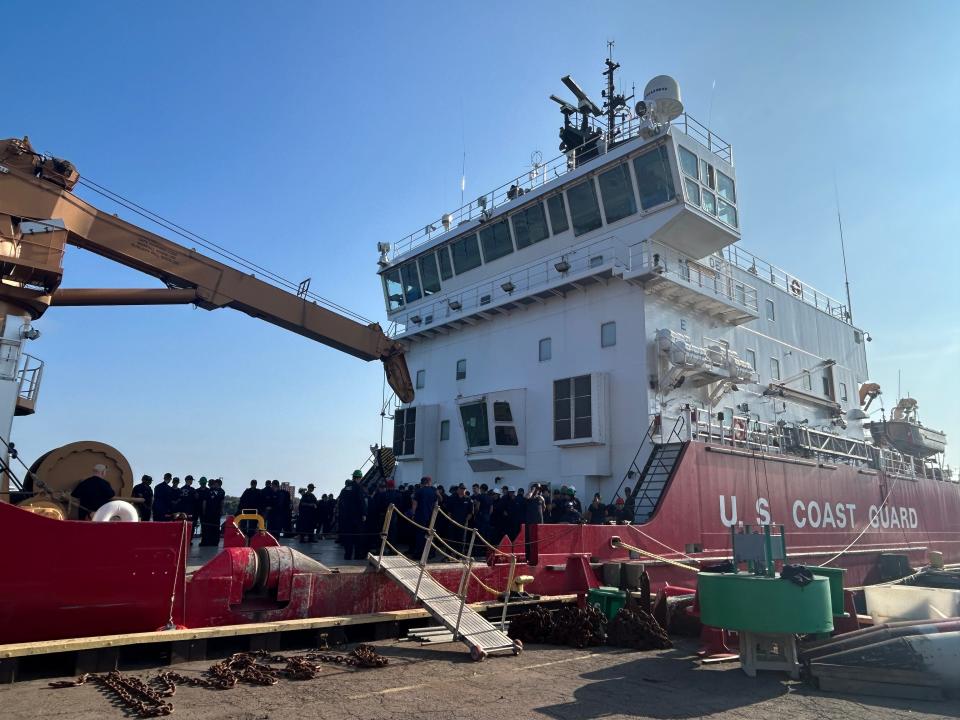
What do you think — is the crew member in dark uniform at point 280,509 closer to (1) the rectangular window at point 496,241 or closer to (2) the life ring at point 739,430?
(1) the rectangular window at point 496,241

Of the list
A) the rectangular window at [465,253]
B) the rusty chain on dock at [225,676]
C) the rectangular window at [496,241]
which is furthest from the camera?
the rectangular window at [465,253]

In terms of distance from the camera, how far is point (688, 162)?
623 inches

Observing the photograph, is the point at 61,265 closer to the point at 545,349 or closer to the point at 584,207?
the point at 545,349

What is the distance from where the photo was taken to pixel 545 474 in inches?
623

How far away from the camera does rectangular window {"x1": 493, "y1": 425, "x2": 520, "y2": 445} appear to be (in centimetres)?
1625

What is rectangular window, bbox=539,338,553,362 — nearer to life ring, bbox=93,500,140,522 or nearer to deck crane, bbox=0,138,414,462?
deck crane, bbox=0,138,414,462

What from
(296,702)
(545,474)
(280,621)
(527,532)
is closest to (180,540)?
(280,621)

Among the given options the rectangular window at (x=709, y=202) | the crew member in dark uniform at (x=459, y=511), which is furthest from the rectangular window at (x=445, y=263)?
the crew member in dark uniform at (x=459, y=511)

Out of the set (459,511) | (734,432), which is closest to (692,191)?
(734,432)

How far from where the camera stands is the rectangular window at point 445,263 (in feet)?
65.3

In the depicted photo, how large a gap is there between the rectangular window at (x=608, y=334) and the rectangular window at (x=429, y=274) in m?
6.28

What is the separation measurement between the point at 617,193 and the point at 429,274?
670 cm

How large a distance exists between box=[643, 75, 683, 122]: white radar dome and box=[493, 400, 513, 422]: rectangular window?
7.92m

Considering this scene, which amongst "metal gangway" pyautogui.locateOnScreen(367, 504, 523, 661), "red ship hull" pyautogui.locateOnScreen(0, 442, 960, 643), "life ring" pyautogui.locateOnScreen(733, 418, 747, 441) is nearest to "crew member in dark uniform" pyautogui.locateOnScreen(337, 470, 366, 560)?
"metal gangway" pyautogui.locateOnScreen(367, 504, 523, 661)
